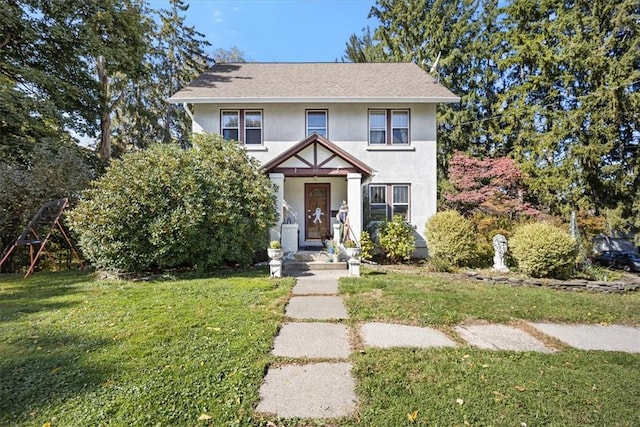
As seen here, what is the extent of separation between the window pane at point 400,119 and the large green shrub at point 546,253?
5.97m

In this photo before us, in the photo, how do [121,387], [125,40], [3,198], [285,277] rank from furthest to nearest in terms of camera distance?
1. [125,40]
2. [3,198]
3. [285,277]
4. [121,387]

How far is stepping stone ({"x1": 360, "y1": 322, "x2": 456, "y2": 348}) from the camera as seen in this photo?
4.07m

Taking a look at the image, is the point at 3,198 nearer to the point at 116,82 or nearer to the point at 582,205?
the point at 116,82

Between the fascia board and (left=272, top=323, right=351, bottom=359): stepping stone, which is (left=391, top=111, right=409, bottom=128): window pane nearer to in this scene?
the fascia board

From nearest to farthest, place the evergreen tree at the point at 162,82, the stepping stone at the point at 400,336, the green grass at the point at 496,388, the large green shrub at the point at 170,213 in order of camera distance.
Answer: the green grass at the point at 496,388, the stepping stone at the point at 400,336, the large green shrub at the point at 170,213, the evergreen tree at the point at 162,82

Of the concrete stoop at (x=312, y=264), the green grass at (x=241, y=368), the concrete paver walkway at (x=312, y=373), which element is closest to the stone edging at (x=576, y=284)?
the green grass at (x=241, y=368)

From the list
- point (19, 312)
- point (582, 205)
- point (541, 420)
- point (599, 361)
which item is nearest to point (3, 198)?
point (19, 312)

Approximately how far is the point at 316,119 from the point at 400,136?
3.40 m

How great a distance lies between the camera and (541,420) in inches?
101

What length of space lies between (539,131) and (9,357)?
71.2 feet

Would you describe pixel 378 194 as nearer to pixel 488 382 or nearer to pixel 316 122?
pixel 316 122

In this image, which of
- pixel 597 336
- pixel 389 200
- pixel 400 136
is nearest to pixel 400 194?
pixel 389 200

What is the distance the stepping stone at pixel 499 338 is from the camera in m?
4.07

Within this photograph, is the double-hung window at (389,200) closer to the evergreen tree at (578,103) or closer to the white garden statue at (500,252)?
the white garden statue at (500,252)
